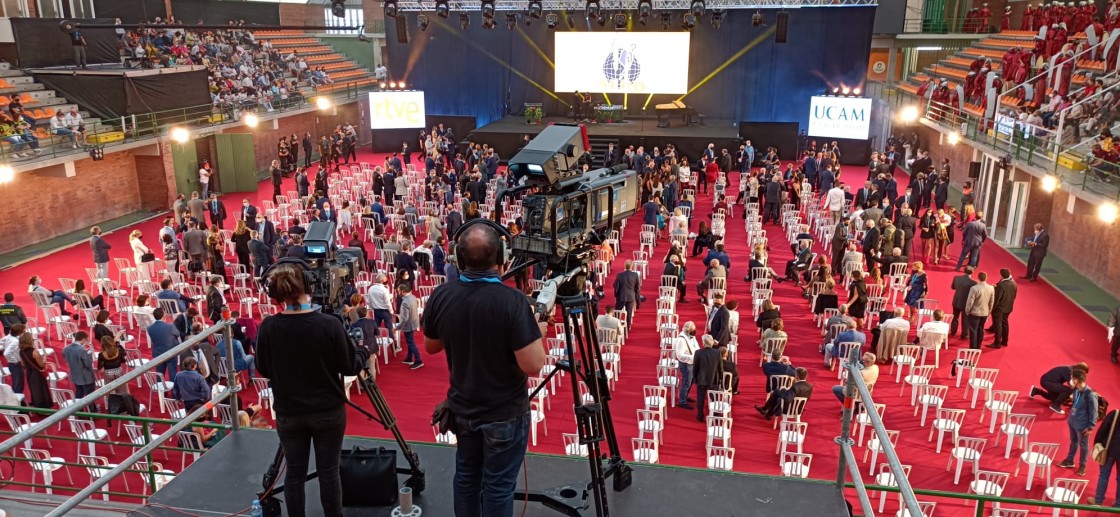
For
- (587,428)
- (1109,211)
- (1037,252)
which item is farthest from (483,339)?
(1037,252)

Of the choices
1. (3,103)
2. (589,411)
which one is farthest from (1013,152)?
(3,103)

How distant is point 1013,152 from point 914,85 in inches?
554

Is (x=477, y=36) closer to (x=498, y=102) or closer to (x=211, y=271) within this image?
(x=498, y=102)

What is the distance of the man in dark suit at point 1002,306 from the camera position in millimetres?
10906

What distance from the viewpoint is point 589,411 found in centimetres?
379

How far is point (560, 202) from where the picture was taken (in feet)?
12.8

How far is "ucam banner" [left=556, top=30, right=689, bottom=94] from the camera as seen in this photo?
27.0 metres

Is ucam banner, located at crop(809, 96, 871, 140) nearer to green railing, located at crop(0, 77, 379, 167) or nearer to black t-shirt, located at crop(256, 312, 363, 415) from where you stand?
green railing, located at crop(0, 77, 379, 167)

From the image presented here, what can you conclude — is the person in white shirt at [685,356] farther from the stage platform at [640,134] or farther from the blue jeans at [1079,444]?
the stage platform at [640,134]

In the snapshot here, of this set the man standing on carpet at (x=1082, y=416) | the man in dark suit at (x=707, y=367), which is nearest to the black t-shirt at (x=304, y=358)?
the man in dark suit at (x=707, y=367)

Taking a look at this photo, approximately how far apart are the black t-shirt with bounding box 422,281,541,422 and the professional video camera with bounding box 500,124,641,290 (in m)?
0.61

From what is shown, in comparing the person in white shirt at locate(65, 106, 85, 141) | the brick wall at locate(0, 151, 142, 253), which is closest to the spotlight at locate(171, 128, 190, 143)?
the brick wall at locate(0, 151, 142, 253)

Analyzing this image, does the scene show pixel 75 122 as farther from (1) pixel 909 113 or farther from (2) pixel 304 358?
(1) pixel 909 113

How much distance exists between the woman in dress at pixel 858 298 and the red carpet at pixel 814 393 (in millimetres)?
699
